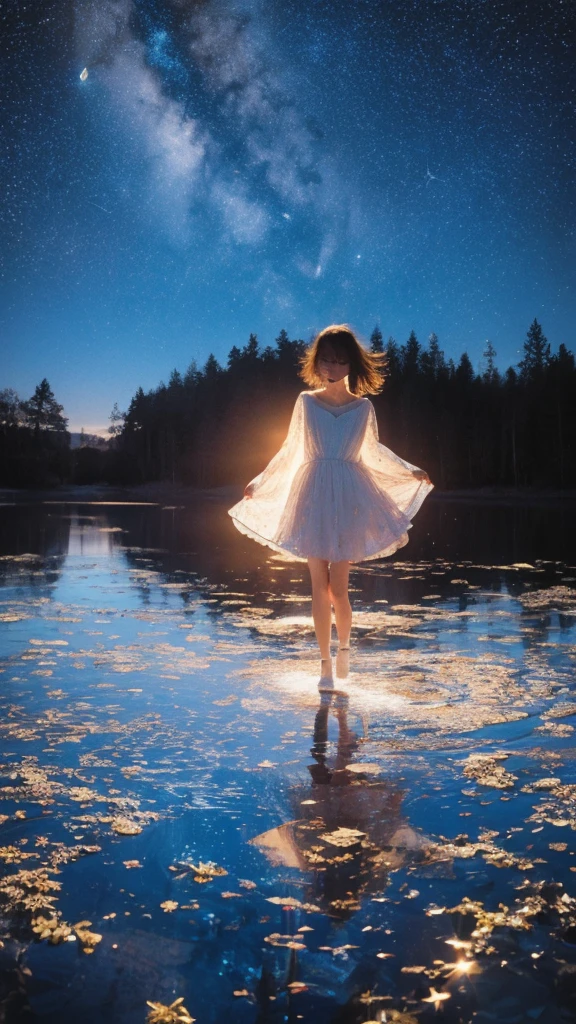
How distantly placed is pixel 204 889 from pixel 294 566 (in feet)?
42.9

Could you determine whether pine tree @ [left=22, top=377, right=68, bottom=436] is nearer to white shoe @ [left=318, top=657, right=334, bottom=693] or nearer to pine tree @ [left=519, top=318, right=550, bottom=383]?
pine tree @ [left=519, top=318, right=550, bottom=383]

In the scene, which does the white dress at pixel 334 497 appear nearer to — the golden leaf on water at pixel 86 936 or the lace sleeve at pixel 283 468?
the lace sleeve at pixel 283 468

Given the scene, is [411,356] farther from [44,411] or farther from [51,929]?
[51,929]

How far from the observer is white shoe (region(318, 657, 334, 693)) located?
17.6 feet

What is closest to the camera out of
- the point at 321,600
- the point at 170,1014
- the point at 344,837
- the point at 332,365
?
the point at 170,1014

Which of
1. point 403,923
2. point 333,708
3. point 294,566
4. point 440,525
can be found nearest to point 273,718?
point 333,708

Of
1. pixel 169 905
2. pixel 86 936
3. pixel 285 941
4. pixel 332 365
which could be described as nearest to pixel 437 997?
pixel 285 941

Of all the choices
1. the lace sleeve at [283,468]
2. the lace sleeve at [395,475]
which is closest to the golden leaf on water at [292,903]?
the lace sleeve at [283,468]

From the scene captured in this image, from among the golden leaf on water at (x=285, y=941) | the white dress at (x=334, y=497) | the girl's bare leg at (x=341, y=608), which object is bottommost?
the golden leaf on water at (x=285, y=941)

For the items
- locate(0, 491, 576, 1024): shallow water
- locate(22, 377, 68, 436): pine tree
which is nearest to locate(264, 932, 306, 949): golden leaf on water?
locate(0, 491, 576, 1024): shallow water

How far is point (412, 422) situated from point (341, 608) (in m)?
72.1

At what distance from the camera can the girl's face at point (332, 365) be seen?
5695mm

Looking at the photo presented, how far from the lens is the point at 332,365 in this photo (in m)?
5.72

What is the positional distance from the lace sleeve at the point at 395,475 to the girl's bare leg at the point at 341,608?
0.87m
